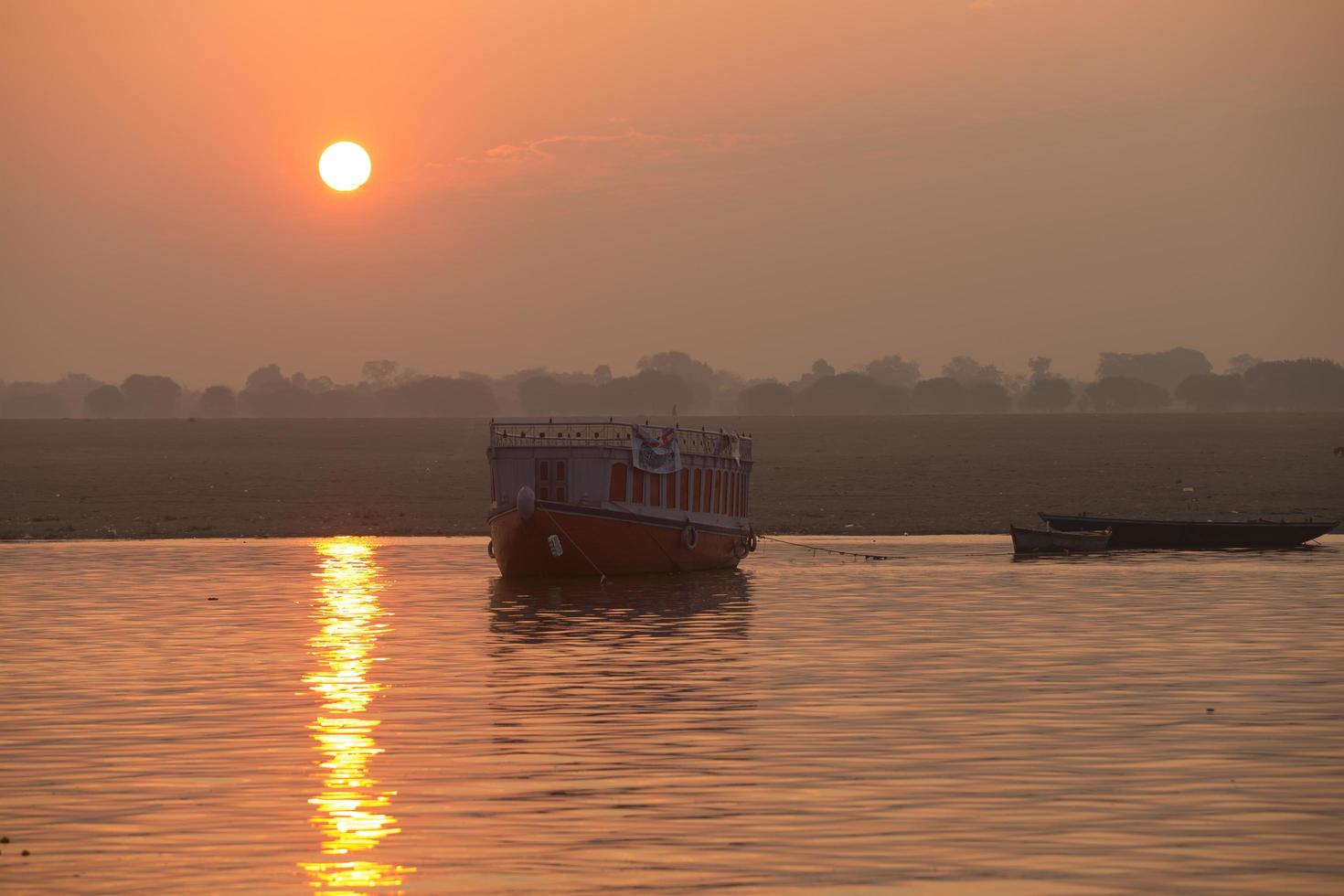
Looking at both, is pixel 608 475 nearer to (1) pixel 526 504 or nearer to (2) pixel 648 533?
(2) pixel 648 533

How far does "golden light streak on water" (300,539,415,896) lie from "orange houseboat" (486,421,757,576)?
6.74m

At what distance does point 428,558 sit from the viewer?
2450 inches

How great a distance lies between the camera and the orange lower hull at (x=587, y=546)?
52938 mm

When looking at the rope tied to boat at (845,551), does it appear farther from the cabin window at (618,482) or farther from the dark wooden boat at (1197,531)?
the cabin window at (618,482)

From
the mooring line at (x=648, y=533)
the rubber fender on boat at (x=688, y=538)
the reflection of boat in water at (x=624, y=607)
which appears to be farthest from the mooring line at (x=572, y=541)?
the rubber fender on boat at (x=688, y=538)

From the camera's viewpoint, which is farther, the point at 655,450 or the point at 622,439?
the point at 622,439

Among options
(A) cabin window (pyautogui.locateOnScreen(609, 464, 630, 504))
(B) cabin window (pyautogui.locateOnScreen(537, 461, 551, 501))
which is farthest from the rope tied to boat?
(B) cabin window (pyautogui.locateOnScreen(537, 461, 551, 501))

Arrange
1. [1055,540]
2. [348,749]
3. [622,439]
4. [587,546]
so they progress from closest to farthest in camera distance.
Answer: [348,749]
[587,546]
[622,439]
[1055,540]

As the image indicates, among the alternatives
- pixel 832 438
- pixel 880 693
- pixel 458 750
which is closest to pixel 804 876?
pixel 458 750

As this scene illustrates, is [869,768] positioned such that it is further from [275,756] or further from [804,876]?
[275,756]

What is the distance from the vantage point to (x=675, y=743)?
76.1 feet

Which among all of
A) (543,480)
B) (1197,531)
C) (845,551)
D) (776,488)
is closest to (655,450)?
(543,480)

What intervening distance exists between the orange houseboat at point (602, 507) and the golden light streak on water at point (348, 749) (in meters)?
6.74

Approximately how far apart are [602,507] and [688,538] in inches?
141
